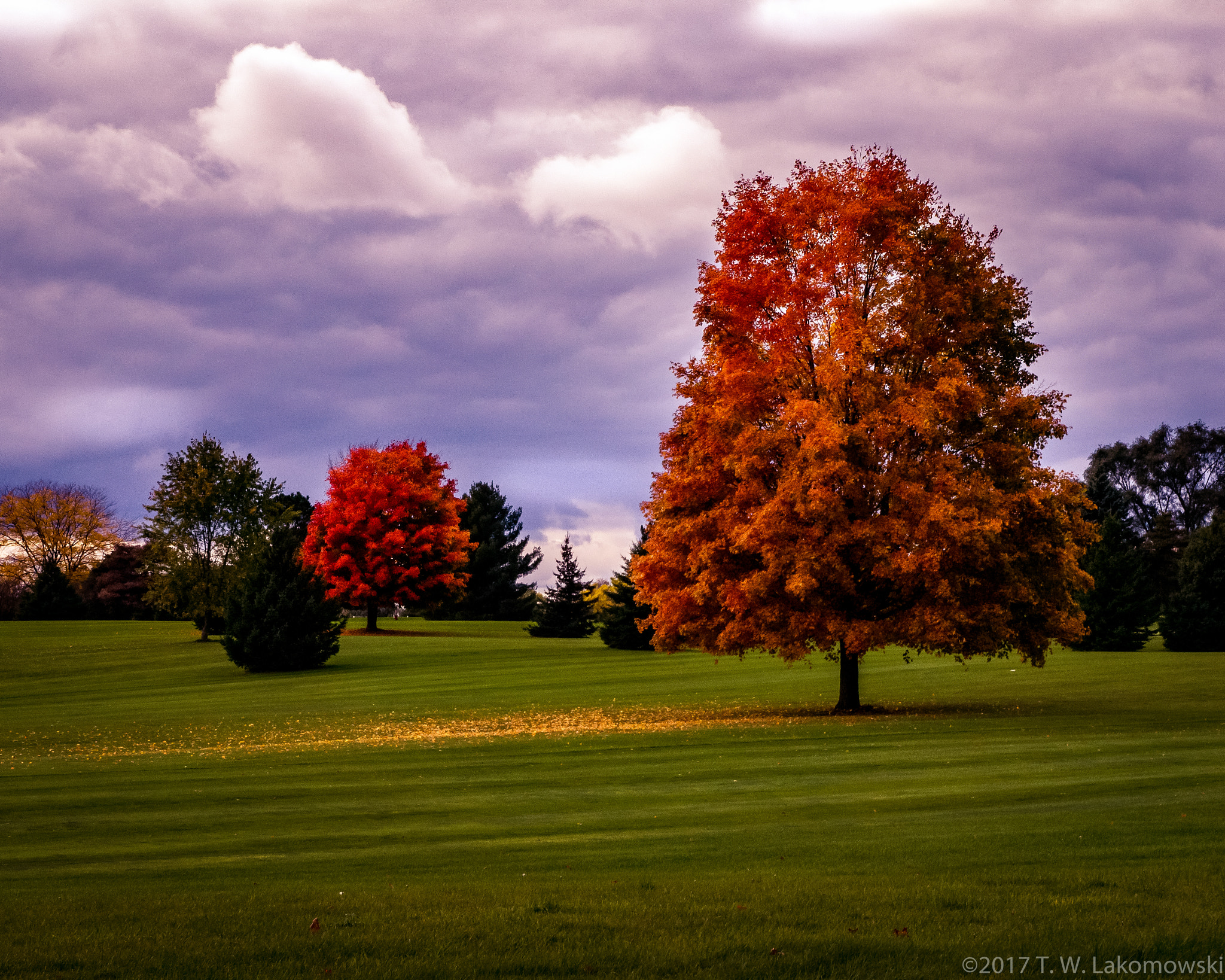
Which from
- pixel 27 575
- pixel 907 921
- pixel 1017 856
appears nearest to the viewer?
pixel 907 921

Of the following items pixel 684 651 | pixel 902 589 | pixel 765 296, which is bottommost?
pixel 684 651

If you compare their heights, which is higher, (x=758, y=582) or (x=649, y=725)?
(x=758, y=582)

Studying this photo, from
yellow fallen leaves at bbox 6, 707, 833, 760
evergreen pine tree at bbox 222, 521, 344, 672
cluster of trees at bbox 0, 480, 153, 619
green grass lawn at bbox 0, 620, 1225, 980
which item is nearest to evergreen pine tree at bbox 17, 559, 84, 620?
cluster of trees at bbox 0, 480, 153, 619

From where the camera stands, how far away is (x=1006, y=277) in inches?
1133

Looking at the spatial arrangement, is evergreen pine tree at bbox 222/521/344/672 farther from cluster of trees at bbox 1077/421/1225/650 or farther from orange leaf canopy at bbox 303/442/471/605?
cluster of trees at bbox 1077/421/1225/650

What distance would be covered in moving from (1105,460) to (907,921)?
352ft

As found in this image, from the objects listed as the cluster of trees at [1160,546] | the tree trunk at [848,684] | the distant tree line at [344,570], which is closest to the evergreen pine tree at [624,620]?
the distant tree line at [344,570]

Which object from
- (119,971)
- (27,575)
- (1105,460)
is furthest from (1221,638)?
(27,575)

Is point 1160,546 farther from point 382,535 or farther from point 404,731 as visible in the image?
point 404,731

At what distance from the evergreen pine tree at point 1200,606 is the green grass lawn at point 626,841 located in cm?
2816

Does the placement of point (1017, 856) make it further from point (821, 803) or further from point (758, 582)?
point (758, 582)

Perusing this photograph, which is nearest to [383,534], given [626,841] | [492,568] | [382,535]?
[382,535]

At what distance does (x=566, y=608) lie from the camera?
249 ft

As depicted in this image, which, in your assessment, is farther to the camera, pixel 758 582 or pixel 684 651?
pixel 684 651
